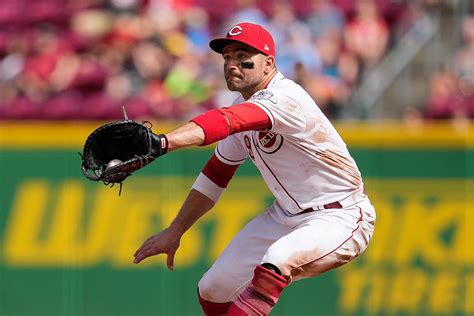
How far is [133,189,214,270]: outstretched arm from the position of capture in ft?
24.8

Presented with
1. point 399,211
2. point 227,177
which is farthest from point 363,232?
point 399,211

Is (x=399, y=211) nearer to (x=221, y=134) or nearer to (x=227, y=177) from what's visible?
(x=227, y=177)

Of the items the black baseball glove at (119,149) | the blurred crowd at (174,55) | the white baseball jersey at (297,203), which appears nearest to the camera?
the black baseball glove at (119,149)

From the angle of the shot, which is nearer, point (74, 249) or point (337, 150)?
point (337, 150)

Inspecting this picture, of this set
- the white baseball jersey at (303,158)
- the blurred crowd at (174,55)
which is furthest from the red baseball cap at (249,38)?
the blurred crowd at (174,55)

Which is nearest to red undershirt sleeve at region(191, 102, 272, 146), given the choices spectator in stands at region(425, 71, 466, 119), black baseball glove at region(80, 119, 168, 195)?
black baseball glove at region(80, 119, 168, 195)

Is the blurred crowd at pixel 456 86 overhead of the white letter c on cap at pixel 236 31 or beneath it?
beneath

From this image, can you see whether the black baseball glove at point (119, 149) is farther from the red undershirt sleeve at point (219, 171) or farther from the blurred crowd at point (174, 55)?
the blurred crowd at point (174, 55)

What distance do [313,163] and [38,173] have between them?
576 cm

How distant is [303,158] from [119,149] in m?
1.40

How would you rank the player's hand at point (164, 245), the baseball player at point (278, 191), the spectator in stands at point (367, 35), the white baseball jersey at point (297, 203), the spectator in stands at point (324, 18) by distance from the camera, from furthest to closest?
the spectator in stands at point (324, 18), the spectator in stands at point (367, 35), the player's hand at point (164, 245), the white baseball jersey at point (297, 203), the baseball player at point (278, 191)

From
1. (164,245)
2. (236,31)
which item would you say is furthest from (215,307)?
(236,31)

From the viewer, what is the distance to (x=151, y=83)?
510 inches

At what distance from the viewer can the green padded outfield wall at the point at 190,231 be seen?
11.8 m
